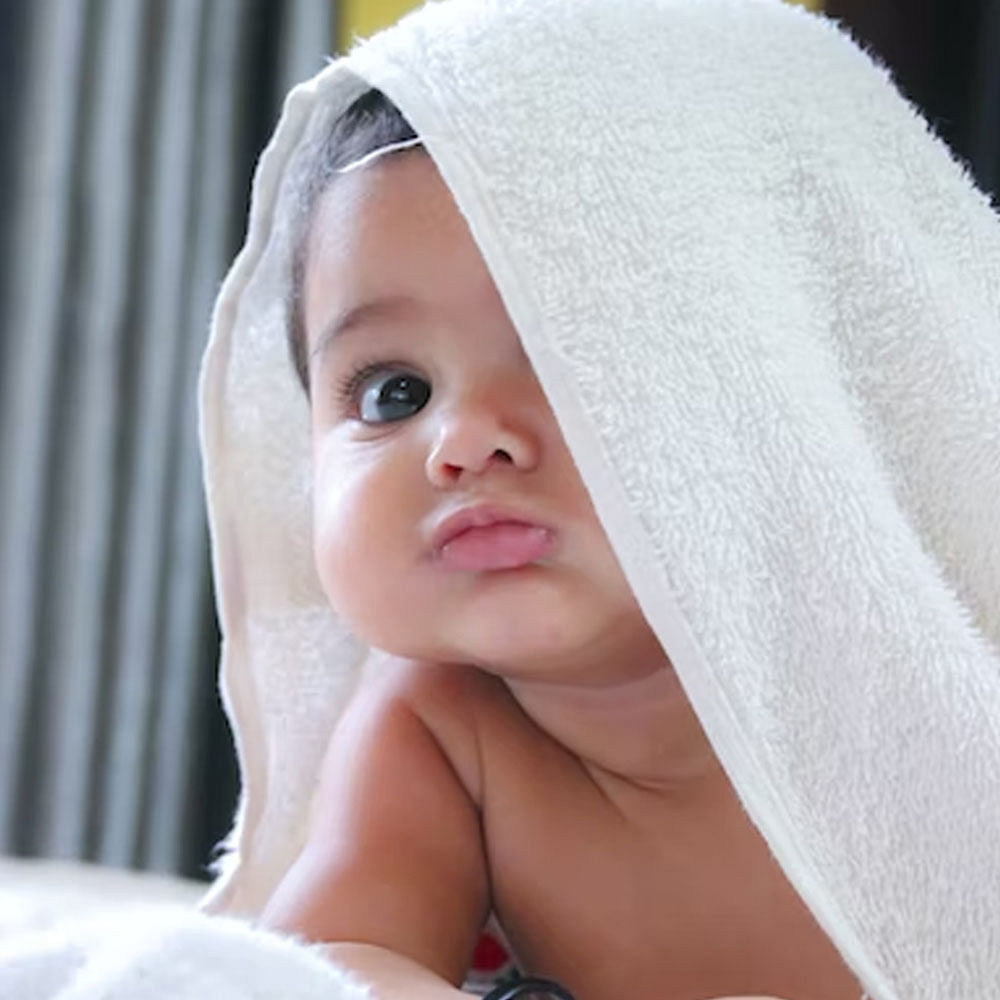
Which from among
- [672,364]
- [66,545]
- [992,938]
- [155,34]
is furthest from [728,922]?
[155,34]

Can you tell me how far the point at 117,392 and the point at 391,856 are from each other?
0.81 meters

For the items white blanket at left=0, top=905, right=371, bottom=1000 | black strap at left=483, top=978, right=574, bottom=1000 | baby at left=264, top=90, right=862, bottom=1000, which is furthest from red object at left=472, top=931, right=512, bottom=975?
white blanket at left=0, top=905, right=371, bottom=1000

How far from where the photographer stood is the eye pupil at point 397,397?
33.8 inches

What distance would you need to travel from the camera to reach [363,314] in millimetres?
867

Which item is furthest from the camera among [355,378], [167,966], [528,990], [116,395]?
[116,395]

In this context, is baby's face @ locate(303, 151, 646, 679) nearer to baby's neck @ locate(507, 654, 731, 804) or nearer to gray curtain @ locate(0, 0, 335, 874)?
baby's neck @ locate(507, 654, 731, 804)

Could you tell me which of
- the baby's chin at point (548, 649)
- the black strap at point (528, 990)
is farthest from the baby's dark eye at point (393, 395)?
the black strap at point (528, 990)

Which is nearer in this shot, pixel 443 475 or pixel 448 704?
pixel 443 475

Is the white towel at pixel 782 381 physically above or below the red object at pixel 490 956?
above

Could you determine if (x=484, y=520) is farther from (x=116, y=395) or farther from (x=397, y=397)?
(x=116, y=395)

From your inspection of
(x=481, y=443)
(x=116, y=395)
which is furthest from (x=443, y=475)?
(x=116, y=395)

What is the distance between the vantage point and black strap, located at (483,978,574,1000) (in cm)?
75

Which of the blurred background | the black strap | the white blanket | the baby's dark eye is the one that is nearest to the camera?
the white blanket

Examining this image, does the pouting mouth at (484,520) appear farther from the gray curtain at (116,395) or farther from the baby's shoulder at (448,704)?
the gray curtain at (116,395)
